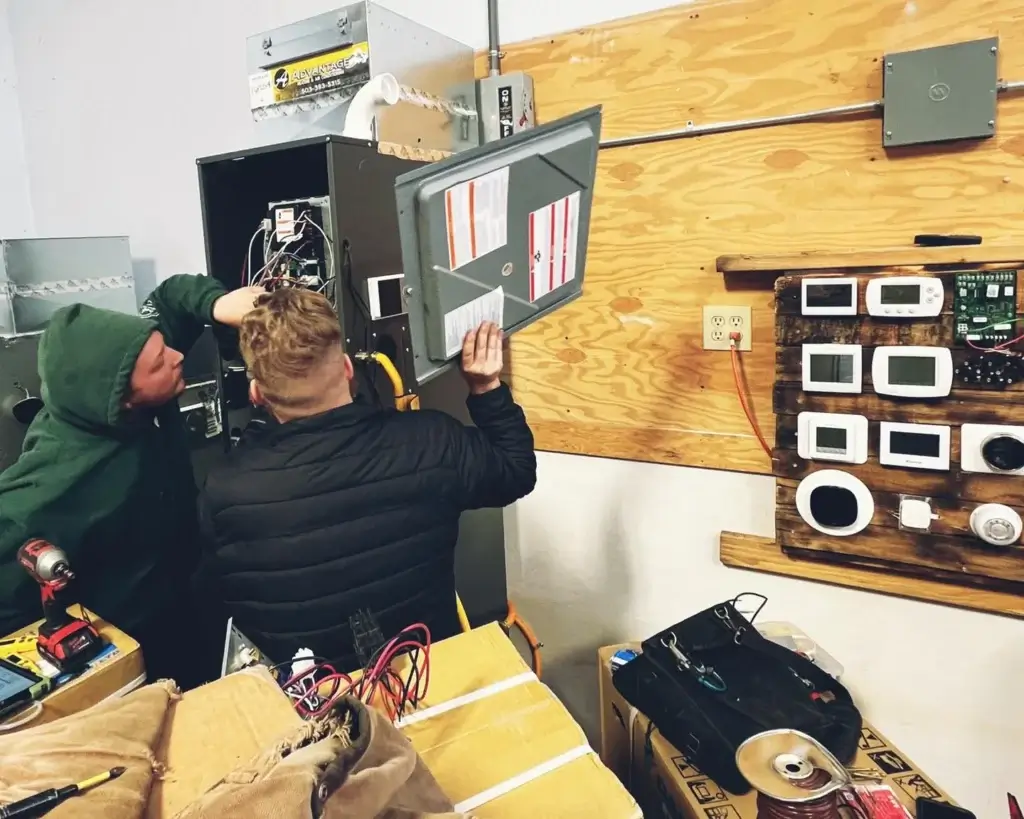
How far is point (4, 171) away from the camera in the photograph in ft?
8.98

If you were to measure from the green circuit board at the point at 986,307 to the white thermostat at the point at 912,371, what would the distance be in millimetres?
54

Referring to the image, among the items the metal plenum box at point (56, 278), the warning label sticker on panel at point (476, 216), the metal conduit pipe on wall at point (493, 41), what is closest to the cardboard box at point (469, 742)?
the warning label sticker on panel at point (476, 216)

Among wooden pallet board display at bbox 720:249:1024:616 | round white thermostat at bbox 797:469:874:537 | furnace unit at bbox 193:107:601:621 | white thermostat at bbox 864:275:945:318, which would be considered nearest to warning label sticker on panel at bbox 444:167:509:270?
furnace unit at bbox 193:107:601:621

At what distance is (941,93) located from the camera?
138cm

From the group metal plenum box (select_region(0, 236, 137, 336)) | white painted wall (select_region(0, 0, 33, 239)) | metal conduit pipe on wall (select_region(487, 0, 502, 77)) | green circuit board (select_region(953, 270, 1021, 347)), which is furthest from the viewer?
white painted wall (select_region(0, 0, 33, 239))

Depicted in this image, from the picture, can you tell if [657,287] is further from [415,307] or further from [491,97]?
[415,307]

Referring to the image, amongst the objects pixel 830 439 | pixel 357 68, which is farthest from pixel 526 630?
pixel 357 68

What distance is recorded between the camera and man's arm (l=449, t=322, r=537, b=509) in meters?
1.28

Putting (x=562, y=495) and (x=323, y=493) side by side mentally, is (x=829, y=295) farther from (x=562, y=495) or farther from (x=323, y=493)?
(x=323, y=493)

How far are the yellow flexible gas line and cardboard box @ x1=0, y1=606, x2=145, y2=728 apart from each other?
1.97 feet

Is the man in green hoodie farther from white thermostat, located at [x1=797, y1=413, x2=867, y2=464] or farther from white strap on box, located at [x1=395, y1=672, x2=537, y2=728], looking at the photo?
white thermostat, located at [x1=797, y1=413, x2=867, y2=464]

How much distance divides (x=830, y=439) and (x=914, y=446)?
0.15 m

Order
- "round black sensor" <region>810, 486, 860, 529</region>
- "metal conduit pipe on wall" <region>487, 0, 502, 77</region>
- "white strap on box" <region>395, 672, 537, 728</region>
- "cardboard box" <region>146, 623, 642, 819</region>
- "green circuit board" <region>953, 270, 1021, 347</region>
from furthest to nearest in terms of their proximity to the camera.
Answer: "metal conduit pipe on wall" <region>487, 0, 502, 77</region>, "round black sensor" <region>810, 486, 860, 529</region>, "green circuit board" <region>953, 270, 1021, 347</region>, "white strap on box" <region>395, 672, 537, 728</region>, "cardboard box" <region>146, 623, 642, 819</region>

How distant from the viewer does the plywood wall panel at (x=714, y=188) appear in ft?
4.67
